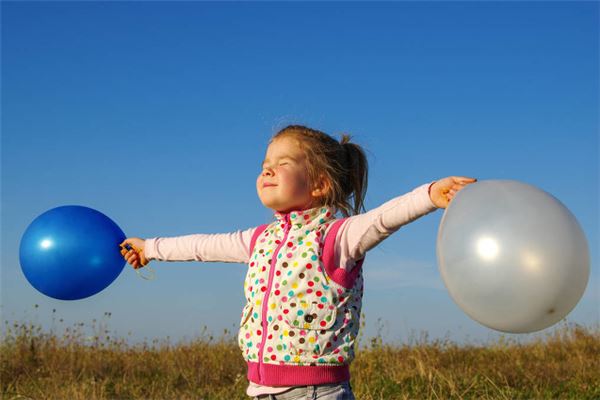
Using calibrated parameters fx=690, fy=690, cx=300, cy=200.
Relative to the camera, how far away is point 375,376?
5.98m

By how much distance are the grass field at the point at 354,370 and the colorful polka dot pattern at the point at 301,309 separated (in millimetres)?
1966

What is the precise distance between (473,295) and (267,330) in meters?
1.06

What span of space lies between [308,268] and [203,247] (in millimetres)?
881

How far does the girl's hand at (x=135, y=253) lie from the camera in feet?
13.9

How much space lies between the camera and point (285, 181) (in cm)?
353

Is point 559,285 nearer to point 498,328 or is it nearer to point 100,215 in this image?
point 498,328

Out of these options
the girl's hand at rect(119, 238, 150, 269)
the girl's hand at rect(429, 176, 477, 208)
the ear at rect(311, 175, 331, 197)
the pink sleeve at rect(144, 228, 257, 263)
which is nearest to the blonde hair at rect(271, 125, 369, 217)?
the ear at rect(311, 175, 331, 197)

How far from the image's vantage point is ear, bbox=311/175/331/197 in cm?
365

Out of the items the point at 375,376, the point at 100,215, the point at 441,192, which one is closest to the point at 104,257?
the point at 100,215

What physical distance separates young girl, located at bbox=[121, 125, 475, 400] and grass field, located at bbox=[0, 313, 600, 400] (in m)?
1.96

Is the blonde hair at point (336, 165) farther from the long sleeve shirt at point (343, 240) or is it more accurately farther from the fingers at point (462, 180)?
the fingers at point (462, 180)

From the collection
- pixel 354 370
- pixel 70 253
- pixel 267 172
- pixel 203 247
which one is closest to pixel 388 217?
pixel 267 172

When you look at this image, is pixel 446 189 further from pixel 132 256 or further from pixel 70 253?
Answer: pixel 70 253

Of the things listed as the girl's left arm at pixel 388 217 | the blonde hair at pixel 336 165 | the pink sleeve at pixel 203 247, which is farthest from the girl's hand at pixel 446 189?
the pink sleeve at pixel 203 247
